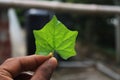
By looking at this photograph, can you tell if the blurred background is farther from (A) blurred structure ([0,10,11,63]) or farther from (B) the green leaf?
(B) the green leaf

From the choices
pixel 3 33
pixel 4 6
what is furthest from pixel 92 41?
pixel 4 6

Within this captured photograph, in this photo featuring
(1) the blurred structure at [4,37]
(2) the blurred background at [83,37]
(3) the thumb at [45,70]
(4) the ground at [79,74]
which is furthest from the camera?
(1) the blurred structure at [4,37]

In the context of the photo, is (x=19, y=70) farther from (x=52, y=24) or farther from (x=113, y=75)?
(x=113, y=75)

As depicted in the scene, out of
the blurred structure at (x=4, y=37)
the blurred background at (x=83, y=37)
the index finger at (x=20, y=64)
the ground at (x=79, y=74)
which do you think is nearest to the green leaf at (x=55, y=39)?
the index finger at (x=20, y=64)

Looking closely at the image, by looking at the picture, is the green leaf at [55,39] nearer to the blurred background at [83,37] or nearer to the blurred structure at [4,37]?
the blurred background at [83,37]

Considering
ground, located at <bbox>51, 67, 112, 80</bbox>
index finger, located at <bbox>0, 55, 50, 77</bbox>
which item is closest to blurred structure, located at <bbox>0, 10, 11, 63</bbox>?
ground, located at <bbox>51, 67, 112, 80</bbox>

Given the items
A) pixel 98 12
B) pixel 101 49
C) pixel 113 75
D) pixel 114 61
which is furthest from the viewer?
pixel 101 49
